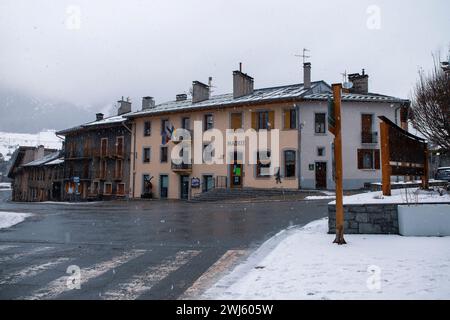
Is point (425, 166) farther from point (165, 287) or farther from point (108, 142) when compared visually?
point (108, 142)

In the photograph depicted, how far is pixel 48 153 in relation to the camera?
57.9 metres

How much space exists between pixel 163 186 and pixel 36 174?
81.9 ft

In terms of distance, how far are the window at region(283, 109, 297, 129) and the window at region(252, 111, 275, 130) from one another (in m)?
1.17

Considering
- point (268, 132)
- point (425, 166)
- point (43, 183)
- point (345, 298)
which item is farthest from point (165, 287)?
point (43, 183)

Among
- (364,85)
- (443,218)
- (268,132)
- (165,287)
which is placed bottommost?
(165,287)

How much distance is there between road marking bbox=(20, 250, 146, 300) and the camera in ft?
16.0

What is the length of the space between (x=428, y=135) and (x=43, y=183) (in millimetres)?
45490

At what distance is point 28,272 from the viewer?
6043 millimetres

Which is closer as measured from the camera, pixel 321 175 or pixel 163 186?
pixel 321 175

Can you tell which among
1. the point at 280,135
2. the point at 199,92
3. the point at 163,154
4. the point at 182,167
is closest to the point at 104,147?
the point at 163,154

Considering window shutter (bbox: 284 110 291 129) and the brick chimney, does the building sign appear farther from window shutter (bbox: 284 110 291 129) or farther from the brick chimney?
window shutter (bbox: 284 110 291 129)

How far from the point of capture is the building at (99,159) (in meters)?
37.1

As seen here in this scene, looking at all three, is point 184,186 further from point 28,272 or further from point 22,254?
point 28,272
